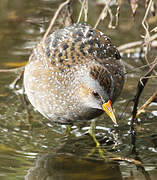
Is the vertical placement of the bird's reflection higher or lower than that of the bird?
lower

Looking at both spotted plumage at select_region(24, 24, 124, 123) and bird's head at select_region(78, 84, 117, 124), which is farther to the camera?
spotted plumage at select_region(24, 24, 124, 123)

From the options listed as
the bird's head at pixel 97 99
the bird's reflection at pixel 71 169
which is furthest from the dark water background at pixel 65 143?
the bird's head at pixel 97 99

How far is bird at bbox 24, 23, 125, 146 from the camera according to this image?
5008 millimetres

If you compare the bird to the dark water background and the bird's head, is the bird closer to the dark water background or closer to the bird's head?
the bird's head

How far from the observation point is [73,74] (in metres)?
5.23

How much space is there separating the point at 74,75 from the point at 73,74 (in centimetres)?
2

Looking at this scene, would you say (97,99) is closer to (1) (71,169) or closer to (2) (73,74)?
(2) (73,74)

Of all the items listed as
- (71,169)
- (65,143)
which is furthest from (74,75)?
(71,169)

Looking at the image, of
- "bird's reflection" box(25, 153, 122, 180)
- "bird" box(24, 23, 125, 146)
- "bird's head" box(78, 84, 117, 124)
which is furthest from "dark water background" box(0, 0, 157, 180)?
"bird's head" box(78, 84, 117, 124)

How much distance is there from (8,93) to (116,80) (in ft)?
6.67

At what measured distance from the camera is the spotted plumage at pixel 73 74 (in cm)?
505

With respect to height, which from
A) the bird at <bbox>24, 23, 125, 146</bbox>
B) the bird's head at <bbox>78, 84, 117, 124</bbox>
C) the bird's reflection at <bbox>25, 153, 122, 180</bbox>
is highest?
the bird at <bbox>24, 23, 125, 146</bbox>

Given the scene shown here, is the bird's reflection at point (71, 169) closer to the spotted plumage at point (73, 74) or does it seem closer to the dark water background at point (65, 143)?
the dark water background at point (65, 143)

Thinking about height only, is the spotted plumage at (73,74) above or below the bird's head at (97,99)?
above
